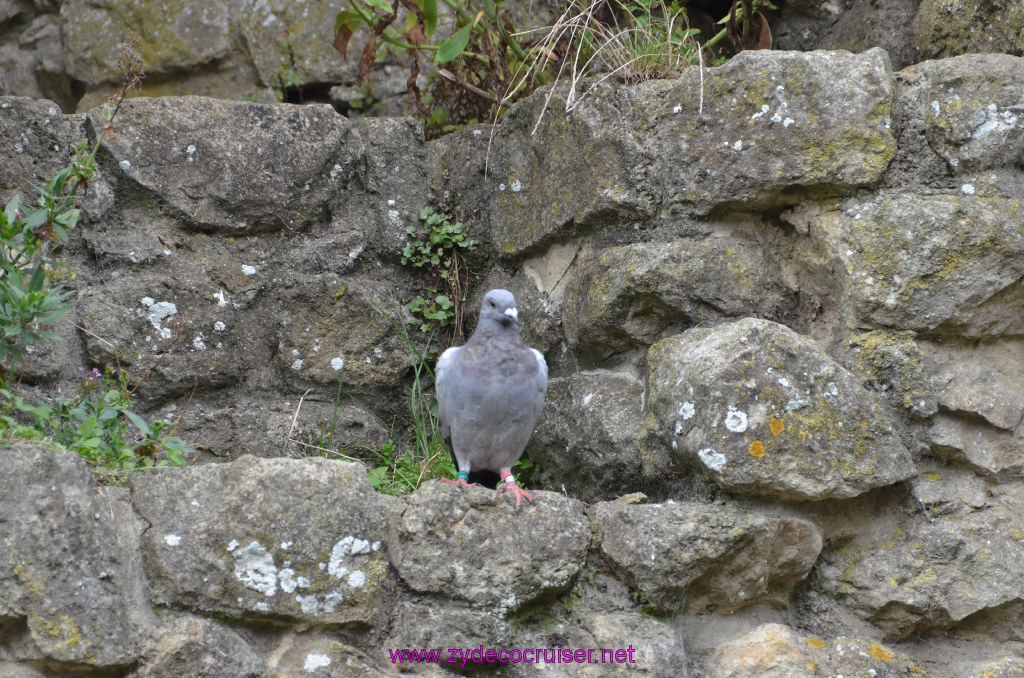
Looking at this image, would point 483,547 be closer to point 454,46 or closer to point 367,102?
point 454,46

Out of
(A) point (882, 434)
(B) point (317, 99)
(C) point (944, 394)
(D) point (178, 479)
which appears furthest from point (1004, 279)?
(B) point (317, 99)

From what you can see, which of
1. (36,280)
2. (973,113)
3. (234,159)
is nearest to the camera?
(36,280)

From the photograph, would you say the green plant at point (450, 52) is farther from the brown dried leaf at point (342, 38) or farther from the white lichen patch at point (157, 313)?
the white lichen patch at point (157, 313)

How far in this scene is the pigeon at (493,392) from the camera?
3055 millimetres

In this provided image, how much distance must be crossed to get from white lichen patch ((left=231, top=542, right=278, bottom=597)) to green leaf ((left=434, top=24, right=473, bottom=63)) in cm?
208

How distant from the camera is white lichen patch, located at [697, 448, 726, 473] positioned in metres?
2.70

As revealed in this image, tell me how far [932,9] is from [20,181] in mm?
3430

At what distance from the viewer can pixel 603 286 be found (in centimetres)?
320

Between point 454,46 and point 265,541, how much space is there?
211 cm

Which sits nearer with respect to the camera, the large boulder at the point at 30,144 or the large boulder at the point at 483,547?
the large boulder at the point at 483,547

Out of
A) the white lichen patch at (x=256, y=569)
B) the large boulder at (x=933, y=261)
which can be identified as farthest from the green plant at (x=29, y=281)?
the large boulder at (x=933, y=261)

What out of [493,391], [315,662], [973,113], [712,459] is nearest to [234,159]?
[493,391]

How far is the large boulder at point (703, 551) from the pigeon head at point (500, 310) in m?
0.77

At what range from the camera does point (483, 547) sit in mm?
2527
